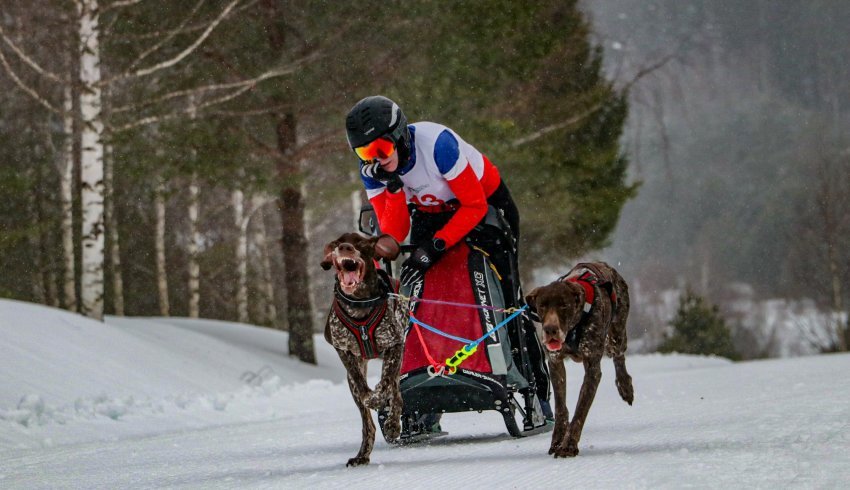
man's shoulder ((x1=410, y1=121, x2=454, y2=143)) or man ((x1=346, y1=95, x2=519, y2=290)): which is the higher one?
man's shoulder ((x1=410, y1=121, x2=454, y2=143))

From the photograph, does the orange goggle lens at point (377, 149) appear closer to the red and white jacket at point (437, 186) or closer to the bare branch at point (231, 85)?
the red and white jacket at point (437, 186)

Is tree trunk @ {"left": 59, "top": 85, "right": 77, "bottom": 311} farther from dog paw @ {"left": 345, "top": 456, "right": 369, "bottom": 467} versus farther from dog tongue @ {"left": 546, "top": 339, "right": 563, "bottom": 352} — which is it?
dog tongue @ {"left": 546, "top": 339, "right": 563, "bottom": 352}

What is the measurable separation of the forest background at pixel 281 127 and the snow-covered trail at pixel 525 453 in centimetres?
727

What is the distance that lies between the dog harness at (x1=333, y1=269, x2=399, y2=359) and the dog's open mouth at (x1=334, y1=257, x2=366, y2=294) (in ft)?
0.36

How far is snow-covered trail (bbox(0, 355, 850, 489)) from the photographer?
416 cm

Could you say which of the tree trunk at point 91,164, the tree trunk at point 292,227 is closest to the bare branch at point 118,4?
the tree trunk at point 91,164

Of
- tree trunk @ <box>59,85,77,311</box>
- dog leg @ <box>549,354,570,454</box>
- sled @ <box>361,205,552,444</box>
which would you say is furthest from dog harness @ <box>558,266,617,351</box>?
tree trunk @ <box>59,85,77,311</box>

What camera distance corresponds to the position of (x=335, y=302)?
487 cm

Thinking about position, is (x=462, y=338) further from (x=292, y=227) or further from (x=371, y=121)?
(x=292, y=227)

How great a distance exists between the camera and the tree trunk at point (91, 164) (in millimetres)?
14555

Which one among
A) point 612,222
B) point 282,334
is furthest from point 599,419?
point 612,222

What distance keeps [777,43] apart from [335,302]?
56415mm

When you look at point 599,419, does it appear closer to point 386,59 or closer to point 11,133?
point 386,59

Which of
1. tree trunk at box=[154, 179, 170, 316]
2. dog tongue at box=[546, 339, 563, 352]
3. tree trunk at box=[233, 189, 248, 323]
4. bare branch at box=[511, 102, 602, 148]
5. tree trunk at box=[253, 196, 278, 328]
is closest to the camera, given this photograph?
dog tongue at box=[546, 339, 563, 352]
